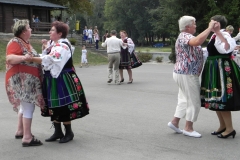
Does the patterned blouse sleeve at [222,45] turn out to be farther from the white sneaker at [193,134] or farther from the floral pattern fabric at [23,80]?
the floral pattern fabric at [23,80]

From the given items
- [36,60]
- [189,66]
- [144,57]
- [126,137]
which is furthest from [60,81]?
[144,57]

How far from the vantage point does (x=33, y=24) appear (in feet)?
117

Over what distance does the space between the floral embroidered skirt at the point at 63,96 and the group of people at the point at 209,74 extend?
1.49m

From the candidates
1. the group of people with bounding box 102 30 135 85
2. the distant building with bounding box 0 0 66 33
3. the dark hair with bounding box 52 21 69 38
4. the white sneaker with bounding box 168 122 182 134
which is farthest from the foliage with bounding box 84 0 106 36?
the dark hair with bounding box 52 21 69 38

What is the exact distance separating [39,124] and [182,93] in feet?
8.53

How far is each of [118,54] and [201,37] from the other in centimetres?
789

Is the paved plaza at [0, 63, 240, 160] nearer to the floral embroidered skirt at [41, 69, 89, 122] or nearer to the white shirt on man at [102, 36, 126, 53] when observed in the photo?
the floral embroidered skirt at [41, 69, 89, 122]

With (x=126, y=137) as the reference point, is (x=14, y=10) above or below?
above

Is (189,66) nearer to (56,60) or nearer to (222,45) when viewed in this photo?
(222,45)

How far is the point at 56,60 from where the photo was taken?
5.20 meters

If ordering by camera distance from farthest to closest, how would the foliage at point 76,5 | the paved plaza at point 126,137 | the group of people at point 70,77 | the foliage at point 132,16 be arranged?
the foliage at point 132,16 → the foliage at point 76,5 → the group of people at point 70,77 → the paved plaza at point 126,137

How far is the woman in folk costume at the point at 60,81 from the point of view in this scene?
5223 mm

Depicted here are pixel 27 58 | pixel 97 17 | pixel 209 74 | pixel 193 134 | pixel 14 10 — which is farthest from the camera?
pixel 97 17

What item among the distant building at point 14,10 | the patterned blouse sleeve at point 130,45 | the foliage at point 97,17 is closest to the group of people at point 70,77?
the patterned blouse sleeve at point 130,45
